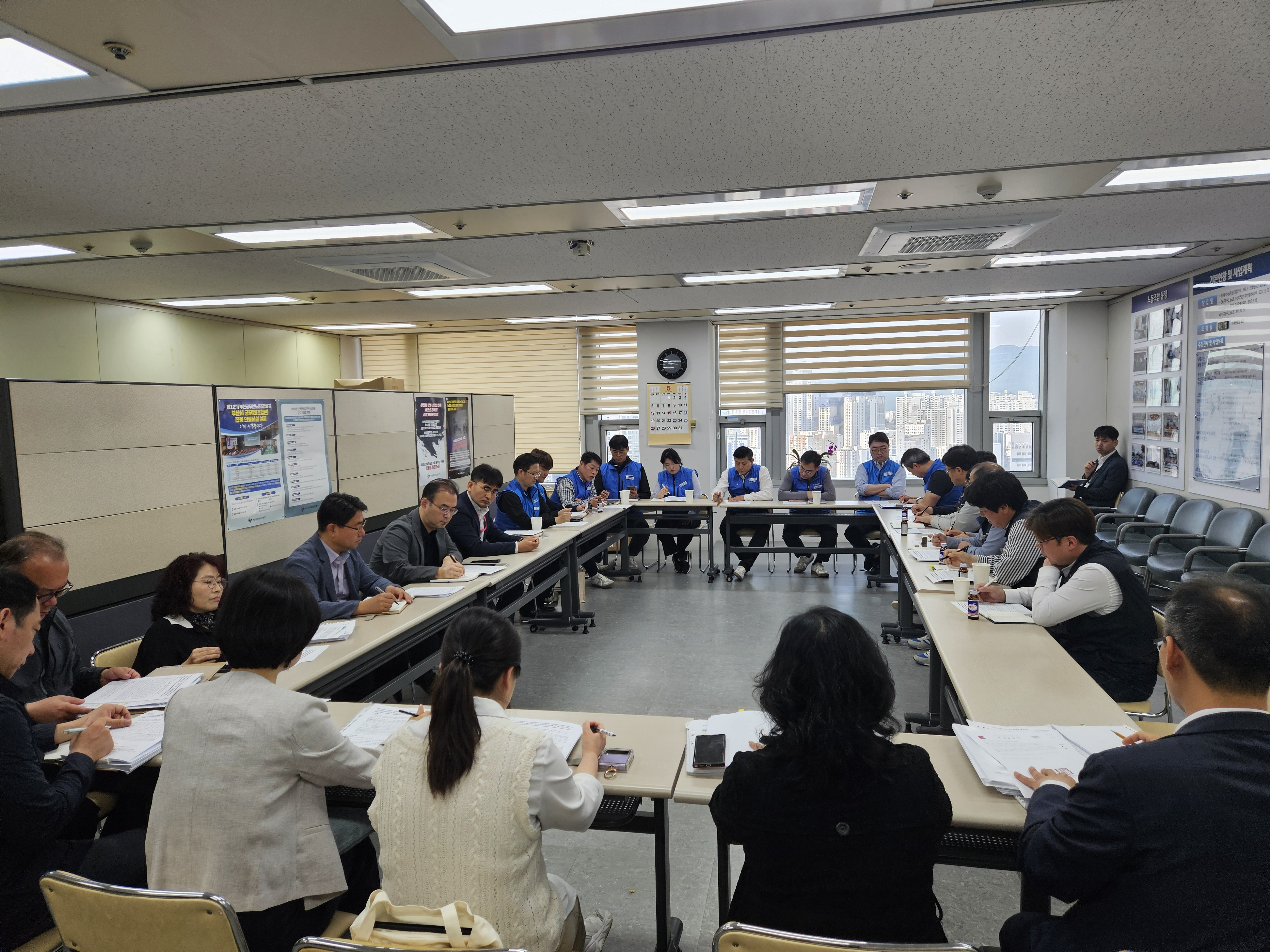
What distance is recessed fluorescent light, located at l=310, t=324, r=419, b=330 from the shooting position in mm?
8172

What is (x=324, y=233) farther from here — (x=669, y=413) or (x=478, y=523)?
(x=669, y=413)

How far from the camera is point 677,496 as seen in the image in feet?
25.6

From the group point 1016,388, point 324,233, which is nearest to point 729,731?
point 324,233

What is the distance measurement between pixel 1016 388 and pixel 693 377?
12.6 feet

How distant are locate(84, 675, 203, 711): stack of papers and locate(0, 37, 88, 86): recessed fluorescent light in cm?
190

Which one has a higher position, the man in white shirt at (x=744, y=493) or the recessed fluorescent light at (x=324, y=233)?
the recessed fluorescent light at (x=324, y=233)

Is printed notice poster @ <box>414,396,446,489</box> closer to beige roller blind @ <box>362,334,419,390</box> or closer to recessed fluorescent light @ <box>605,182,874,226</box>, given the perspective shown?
beige roller blind @ <box>362,334,419,390</box>

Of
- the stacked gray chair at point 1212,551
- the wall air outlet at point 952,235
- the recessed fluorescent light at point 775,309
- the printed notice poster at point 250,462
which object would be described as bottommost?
the stacked gray chair at point 1212,551

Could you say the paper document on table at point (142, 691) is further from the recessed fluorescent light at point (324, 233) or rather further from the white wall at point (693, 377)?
the white wall at point (693, 377)

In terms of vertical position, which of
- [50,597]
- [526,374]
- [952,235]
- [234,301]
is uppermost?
[234,301]

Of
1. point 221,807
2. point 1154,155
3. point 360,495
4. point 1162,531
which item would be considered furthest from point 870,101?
point 1162,531

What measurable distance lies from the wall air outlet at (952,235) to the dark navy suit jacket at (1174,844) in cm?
337

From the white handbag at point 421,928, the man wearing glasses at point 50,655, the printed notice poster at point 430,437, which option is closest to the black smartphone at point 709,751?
the white handbag at point 421,928

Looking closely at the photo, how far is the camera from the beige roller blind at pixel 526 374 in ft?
30.3
